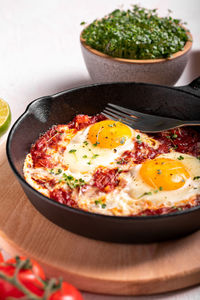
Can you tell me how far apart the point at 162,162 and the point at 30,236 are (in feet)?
4.42

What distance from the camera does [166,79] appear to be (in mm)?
5145

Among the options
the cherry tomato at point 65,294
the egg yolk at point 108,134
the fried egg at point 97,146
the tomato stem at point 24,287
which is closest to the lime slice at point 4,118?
the fried egg at point 97,146

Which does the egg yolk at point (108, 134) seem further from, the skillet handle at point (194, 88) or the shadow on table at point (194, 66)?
the shadow on table at point (194, 66)

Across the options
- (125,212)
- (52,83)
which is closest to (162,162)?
(125,212)

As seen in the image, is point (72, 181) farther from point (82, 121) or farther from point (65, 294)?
point (65, 294)

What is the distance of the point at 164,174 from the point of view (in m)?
3.39

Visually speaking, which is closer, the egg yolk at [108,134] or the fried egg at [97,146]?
the fried egg at [97,146]

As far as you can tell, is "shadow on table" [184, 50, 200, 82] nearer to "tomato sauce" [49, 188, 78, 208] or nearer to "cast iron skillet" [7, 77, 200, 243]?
"cast iron skillet" [7, 77, 200, 243]

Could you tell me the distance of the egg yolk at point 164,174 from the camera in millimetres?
3346

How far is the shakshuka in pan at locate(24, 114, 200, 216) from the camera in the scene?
3.25 m

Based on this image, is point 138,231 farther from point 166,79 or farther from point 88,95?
point 166,79

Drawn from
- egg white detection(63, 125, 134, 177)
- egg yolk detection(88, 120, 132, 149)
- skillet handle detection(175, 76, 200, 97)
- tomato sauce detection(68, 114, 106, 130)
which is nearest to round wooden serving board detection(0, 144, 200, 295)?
egg white detection(63, 125, 134, 177)

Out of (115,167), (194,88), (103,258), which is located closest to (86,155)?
(115,167)

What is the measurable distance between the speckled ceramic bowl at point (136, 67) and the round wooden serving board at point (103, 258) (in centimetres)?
246
